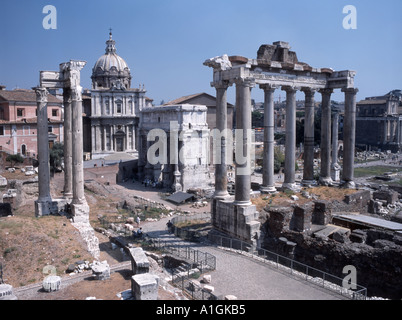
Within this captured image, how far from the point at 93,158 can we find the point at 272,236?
39917 millimetres

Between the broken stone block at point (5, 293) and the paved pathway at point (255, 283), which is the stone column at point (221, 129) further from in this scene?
the broken stone block at point (5, 293)

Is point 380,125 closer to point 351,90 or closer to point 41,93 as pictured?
point 351,90

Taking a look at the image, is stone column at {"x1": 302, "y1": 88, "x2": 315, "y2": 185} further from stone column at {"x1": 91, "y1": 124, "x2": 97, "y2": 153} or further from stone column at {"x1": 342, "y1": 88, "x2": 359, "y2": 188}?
stone column at {"x1": 91, "y1": 124, "x2": 97, "y2": 153}

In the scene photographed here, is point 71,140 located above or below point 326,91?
below

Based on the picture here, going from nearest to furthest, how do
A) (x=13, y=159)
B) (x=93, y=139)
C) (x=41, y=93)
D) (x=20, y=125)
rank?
1. (x=41, y=93)
2. (x=13, y=159)
3. (x=20, y=125)
4. (x=93, y=139)

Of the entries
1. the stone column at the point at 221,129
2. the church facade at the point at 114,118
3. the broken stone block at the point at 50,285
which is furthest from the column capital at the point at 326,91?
the church facade at the point at 114,118

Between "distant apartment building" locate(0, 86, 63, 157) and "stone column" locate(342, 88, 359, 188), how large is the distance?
33.4 meters

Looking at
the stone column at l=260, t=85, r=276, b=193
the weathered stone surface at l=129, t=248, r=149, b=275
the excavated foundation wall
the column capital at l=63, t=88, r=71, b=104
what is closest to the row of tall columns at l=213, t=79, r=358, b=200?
the stone column at l=260, t=85, r=276, b=193

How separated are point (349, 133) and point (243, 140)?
912 cm

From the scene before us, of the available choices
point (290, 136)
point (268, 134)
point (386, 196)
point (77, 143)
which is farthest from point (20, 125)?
point (386, 196)

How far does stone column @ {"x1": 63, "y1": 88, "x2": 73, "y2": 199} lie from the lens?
1900 cm

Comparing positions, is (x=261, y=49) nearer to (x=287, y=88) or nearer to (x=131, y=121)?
(x=287, y=88)

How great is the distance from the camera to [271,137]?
20.2 metres

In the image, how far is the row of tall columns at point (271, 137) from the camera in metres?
17.0
